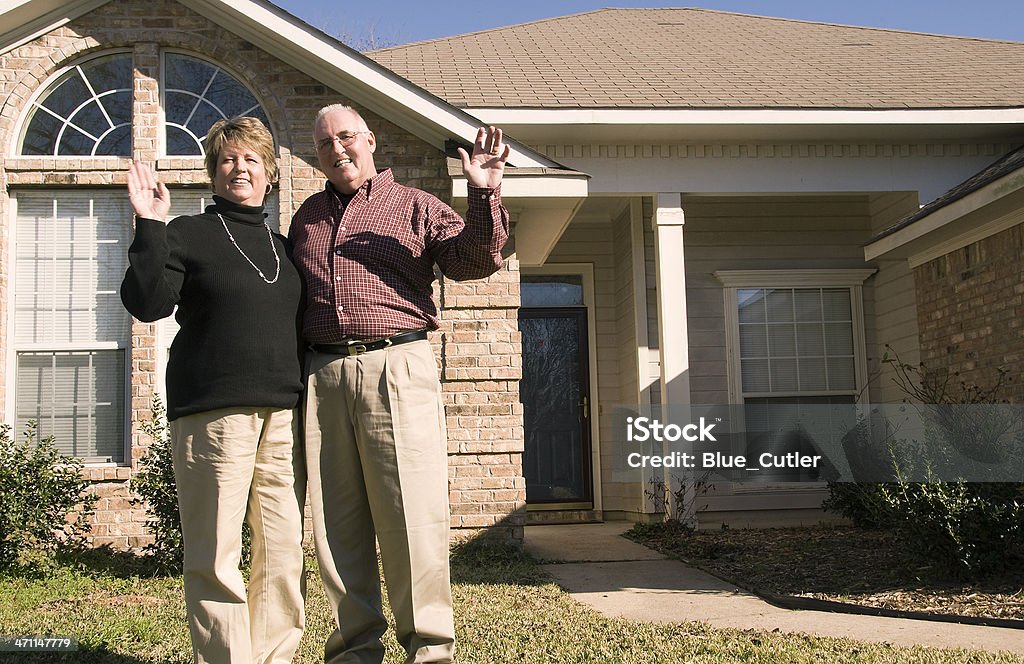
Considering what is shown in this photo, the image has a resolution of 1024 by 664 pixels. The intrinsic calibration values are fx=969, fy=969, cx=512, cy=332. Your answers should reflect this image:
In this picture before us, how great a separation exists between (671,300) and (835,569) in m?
2.97

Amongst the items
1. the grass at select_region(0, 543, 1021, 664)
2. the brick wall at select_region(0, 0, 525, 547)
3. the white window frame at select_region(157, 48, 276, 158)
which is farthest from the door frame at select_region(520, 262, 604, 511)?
the grass at select_region(0, 543, 1021, 664)

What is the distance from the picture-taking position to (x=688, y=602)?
5.31 metres

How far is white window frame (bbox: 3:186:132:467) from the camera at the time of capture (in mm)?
6629

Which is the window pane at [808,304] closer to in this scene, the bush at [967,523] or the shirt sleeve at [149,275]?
the bush at [967,523]

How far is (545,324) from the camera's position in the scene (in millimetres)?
10492

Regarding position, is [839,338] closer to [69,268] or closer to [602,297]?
[602,297]

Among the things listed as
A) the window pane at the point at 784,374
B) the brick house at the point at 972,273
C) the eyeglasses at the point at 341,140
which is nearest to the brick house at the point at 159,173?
the brick house at the point at 972,273

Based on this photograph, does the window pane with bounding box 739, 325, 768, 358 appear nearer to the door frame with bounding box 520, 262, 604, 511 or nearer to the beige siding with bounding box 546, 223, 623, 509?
the beige siding with bounding box 546, 223, 623, 509

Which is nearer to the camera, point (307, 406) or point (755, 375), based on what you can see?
point (307, 406)

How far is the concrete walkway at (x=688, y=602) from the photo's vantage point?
171 inches

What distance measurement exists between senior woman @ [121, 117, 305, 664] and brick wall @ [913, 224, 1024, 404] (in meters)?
5.63

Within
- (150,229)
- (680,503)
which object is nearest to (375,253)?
(150,229)

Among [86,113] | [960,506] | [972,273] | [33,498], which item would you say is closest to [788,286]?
[972,273]
